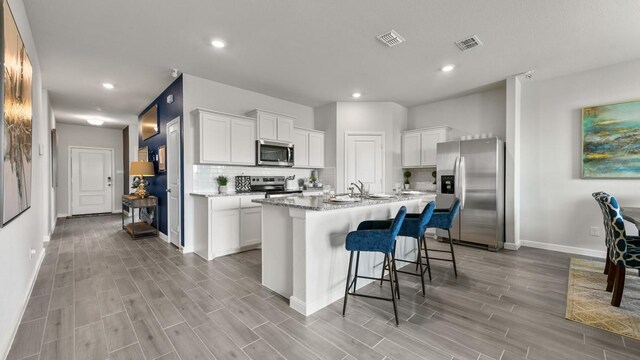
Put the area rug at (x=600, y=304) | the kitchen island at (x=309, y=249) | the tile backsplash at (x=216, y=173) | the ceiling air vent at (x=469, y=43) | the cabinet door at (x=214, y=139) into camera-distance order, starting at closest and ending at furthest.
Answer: the area rug at (x=600, y=304) → the kitchen island at (x=309, y=249) → the ceiling air vent at (x=469, y=43) → the cabinet door at (x=214, y=139) → the tile backsplash at (x=216, y=173)

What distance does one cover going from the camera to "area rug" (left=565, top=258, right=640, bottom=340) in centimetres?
207

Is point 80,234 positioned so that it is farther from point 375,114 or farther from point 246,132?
point 375,114

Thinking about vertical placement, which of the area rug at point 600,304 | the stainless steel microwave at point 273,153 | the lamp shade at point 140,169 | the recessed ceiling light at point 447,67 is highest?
the recessed ceiling light at point 447,67

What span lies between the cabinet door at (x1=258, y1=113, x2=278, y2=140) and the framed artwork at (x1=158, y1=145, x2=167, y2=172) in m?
1.75

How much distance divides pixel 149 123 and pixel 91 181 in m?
4.21

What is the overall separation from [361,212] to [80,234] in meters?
5.80

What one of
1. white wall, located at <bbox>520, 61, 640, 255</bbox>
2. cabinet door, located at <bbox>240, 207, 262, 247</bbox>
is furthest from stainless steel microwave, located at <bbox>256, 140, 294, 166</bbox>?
white wall, located at <bbox>520, 61, 640, 255</bbox>

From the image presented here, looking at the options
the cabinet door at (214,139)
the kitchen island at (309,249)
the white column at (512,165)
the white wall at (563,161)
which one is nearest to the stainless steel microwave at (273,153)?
the cabinet door at (214,139)

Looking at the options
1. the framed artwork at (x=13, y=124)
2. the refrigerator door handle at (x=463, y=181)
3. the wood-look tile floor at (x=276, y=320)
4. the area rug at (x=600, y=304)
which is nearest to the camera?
the framed artwork at (x=13, y=124)

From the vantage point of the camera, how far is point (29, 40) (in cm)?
278

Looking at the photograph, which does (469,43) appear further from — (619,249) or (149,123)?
(149,123)

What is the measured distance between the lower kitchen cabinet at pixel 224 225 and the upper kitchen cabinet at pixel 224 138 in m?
0.66

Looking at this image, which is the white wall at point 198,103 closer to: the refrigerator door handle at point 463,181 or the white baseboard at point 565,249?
the refrigerator door handle at point 463,181

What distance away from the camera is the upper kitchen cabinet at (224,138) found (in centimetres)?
392
